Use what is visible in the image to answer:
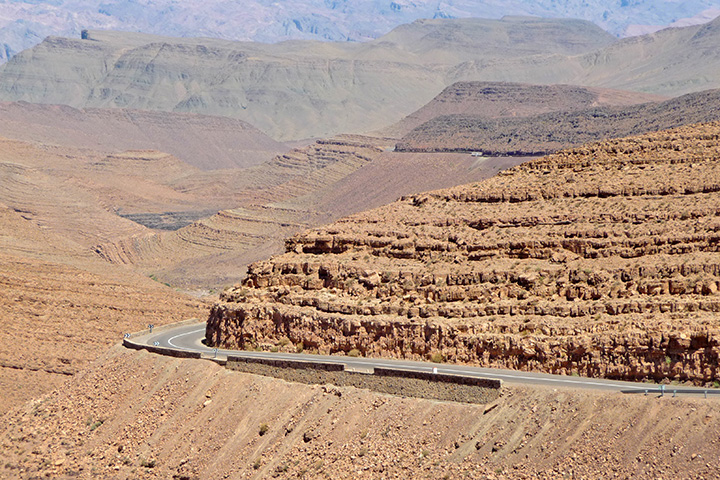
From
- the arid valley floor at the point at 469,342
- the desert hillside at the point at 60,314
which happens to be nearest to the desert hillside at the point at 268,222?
the desert hillside at the point at 60,314

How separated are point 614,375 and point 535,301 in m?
3.65

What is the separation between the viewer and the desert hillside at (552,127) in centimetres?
14438

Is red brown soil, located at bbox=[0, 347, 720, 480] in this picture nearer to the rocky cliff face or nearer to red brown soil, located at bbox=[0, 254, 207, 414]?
the rocky cliff face

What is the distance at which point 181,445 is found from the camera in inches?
1777

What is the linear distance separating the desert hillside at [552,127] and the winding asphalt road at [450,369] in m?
A: 91.0

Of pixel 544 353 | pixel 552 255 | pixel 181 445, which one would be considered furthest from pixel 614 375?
pixel 181 445

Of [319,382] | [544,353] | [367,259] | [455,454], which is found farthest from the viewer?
[367,259]

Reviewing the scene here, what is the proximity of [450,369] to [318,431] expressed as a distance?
4.31 metres

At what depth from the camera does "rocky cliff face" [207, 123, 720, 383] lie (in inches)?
1560

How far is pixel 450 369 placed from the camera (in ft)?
138

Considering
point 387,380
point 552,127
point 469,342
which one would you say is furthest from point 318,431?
point 552,127

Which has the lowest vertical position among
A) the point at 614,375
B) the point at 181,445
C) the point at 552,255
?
the point at 181,445

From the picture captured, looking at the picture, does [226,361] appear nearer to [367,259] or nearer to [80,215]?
[367,259]

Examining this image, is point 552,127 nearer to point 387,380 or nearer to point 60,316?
point 60,316
